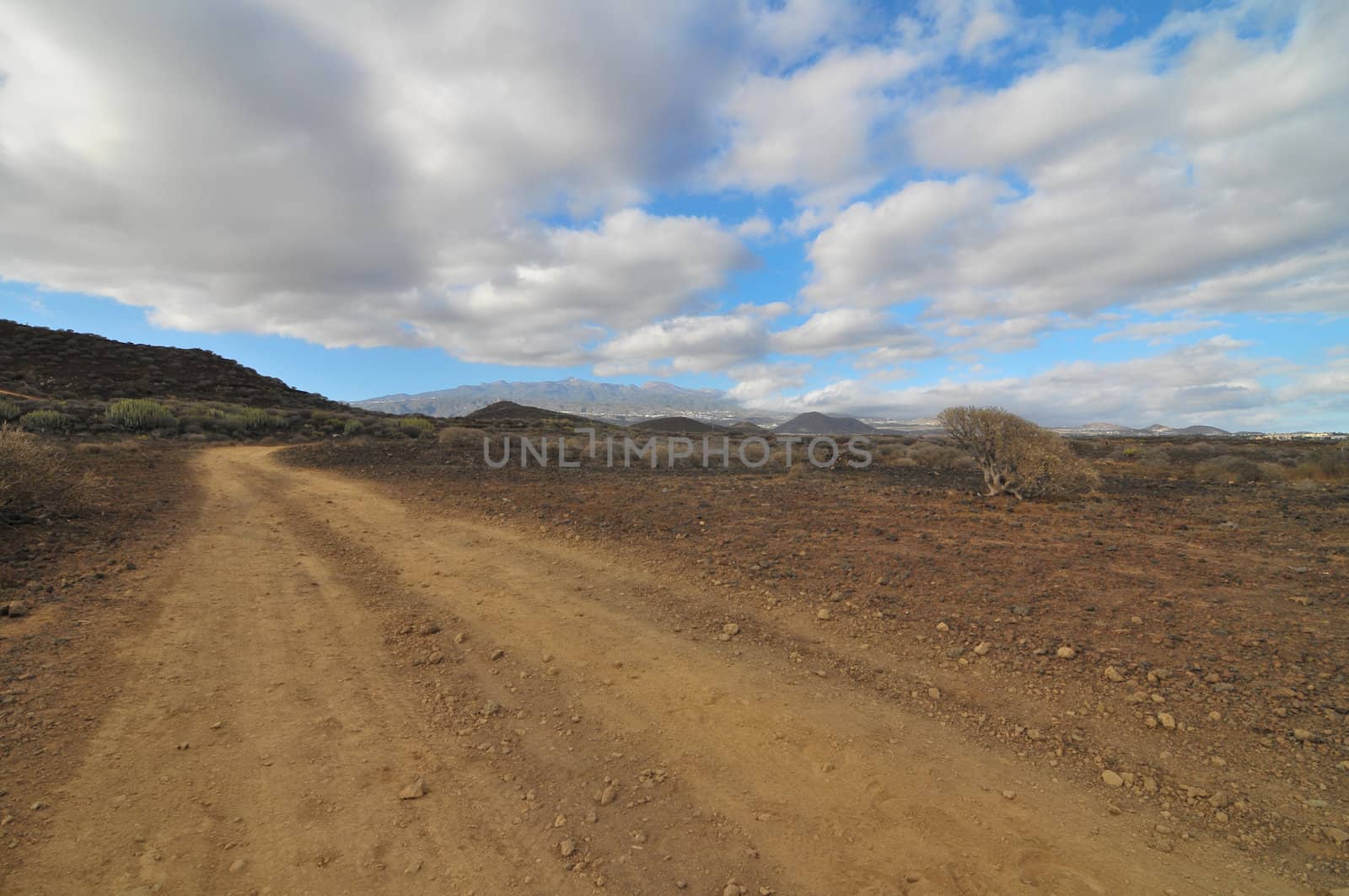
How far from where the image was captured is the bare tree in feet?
41.3

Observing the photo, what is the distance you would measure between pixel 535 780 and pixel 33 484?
10.2 m

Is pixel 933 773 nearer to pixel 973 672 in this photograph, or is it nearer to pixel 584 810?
pixel 973 672

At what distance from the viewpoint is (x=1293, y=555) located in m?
7.69

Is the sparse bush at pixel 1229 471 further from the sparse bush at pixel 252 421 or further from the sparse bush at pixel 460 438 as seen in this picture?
the sparse bush at pixel 252 421

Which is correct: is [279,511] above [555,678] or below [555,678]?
above

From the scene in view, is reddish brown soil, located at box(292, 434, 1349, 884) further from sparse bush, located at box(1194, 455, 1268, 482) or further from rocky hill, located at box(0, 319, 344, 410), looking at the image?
rocky hill, located at box(0, 319, 344, 410)

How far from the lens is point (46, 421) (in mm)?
19781

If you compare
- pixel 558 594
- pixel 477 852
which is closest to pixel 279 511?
pixel 558 594

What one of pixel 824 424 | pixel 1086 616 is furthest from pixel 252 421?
pixel 824 424

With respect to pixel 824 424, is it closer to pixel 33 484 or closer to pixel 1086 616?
pixel 1086 616

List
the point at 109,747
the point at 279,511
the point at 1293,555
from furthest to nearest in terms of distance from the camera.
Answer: the point at 279,511 < the point at 1293,555 < the point at 109,747

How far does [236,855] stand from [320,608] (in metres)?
3.65

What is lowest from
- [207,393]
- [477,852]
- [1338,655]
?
[477,852]

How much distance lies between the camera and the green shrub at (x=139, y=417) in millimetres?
22188
